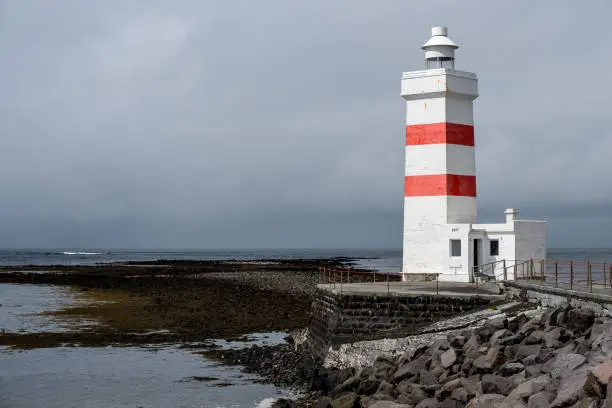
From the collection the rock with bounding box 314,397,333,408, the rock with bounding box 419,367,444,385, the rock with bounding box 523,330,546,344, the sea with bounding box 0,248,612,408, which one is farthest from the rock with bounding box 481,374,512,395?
the sea with bounding box 0,248,612,408

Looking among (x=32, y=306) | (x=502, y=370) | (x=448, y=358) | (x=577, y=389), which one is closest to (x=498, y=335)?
(x=448, y=358)

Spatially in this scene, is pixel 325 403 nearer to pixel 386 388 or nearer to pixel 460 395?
pixel 386 388

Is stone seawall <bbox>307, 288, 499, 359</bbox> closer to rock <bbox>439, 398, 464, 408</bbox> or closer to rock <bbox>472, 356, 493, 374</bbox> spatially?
rock <bbox>472, 356, 493, 374</bbox>

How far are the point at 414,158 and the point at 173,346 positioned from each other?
8083 millimetres

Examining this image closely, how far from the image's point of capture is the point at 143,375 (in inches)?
650

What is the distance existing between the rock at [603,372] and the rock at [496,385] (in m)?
1.57

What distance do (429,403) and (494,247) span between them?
9.46 metres

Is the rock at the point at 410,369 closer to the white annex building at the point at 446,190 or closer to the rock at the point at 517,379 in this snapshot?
the rock at the point at 517,379

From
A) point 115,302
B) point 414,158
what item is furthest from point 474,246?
point 115,302

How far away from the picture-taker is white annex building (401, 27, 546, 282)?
61.2 feet

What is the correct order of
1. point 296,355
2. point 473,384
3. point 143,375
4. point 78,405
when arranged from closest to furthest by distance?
point 473,384
point 78,405
point 143,375
point 296,355

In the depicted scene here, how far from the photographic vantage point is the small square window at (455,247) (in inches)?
743

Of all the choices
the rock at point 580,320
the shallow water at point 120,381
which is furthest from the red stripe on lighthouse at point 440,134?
the rock at point 580,320

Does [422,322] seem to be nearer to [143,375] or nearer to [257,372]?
[257,372]
